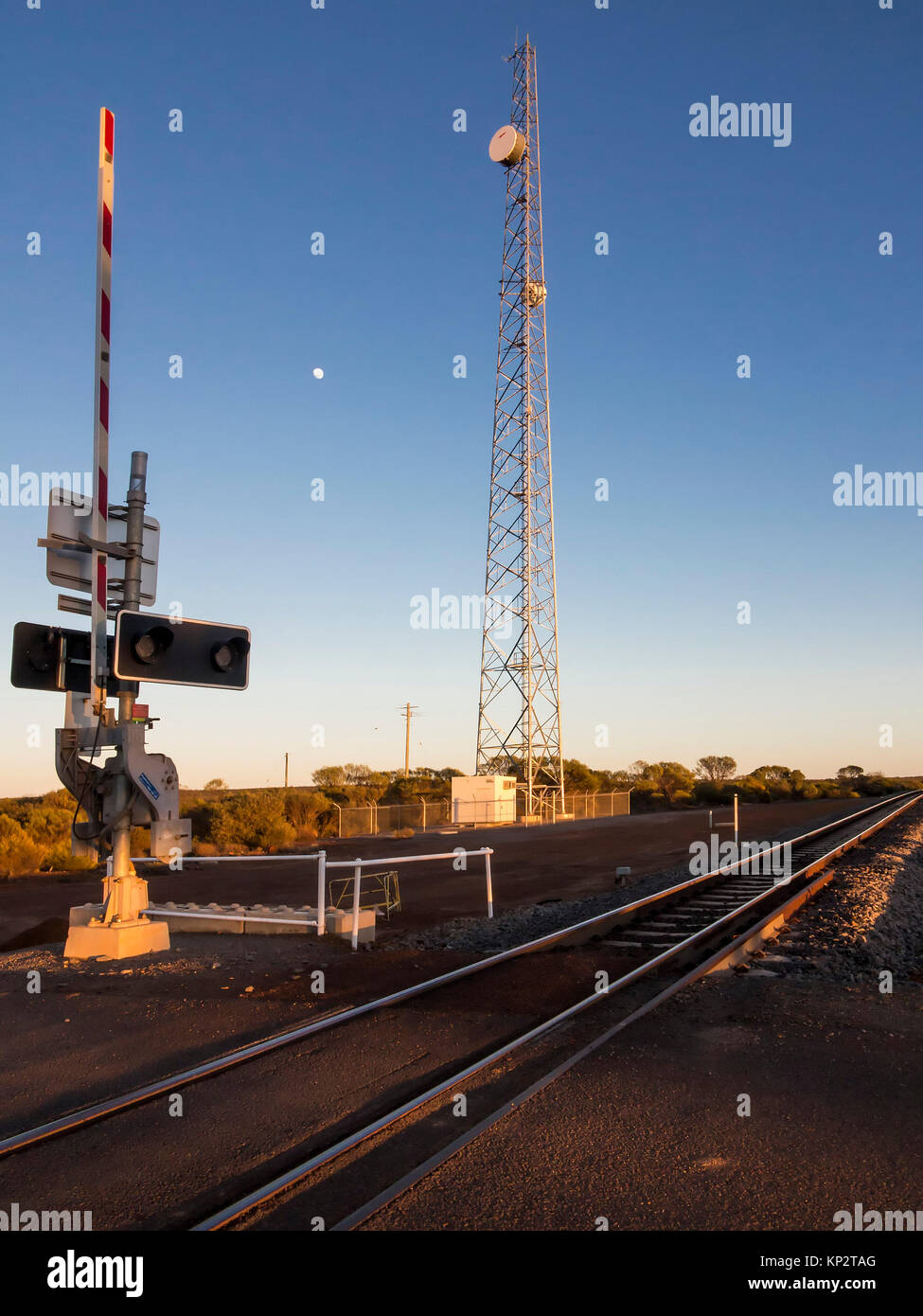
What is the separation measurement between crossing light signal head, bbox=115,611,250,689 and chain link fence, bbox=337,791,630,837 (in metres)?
31.0

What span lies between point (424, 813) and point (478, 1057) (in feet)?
138

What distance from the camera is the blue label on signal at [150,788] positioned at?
352 inches

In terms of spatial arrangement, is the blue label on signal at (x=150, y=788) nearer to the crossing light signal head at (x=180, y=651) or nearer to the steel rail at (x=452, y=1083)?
the crossing light signal head at (x=180, y=651)

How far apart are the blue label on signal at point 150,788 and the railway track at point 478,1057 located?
3.02m

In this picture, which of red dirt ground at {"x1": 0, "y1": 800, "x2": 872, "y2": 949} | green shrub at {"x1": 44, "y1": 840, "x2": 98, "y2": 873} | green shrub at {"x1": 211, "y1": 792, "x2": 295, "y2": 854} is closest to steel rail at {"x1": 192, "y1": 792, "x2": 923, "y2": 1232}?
red dirt ground at {"x1": 0, "y1": 800, "x2": 872, "y2": 949}

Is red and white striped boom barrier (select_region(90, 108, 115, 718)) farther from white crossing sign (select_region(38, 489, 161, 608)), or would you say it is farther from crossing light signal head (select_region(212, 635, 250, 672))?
crossing light signal head (select_region(212, 635, 250, 672))

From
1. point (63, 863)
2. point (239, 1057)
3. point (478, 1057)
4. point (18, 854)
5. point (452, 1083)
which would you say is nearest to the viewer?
point (452, 1083)

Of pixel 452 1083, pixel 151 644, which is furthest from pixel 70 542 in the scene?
pixel 452 1083

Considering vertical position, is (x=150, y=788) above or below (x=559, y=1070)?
above

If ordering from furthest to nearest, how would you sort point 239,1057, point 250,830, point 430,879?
point 250,830 → point 430,879 → point 239,1057

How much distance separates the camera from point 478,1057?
20.1 ft

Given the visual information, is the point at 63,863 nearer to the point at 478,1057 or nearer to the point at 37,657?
the point at 37,657

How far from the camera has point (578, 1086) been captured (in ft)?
17.9

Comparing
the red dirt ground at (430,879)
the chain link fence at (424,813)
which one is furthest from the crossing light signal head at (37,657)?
the chain link fence at (424,813)
